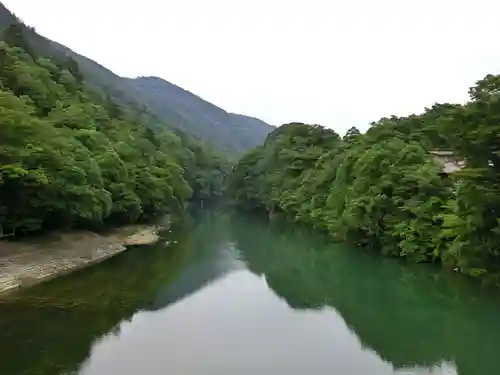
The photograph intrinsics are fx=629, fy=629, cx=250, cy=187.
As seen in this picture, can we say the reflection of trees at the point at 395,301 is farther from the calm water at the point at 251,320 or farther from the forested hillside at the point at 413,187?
the forested hillside at the point at 413,187

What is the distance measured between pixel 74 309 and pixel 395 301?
12.8 meters

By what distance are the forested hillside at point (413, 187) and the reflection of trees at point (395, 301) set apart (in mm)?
1444

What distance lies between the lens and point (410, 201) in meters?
34.6

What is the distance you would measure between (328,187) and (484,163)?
92.0 feet

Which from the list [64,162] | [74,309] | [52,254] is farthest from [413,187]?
[74,309]

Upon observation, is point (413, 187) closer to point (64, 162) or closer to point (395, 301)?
point (395, 301)

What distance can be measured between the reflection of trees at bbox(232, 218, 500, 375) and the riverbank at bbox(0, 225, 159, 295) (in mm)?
8685

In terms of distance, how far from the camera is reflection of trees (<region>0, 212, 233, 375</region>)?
17.1 metres

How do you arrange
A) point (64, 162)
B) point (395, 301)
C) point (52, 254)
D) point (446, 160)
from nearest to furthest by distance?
point (395, 301) → point (52, 254) → point (64, 162) → point (446, 160)

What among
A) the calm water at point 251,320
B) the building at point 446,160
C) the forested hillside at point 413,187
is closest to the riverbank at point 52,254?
the calm water at point 251,320

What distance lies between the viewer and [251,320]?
2314 cm

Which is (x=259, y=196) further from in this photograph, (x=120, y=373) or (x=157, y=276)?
(x=120, y=373)

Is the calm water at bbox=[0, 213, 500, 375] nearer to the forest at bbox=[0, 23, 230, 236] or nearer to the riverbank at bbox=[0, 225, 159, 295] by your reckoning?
the riverbank at bbox=[0, 225, 159, 295]

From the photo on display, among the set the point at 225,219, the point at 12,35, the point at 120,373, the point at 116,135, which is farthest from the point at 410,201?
the point at 12,35
